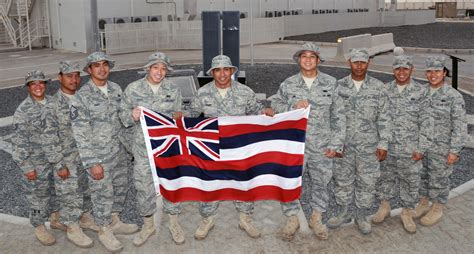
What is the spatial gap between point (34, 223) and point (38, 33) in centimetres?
2582

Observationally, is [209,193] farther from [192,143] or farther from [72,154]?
[72,154]

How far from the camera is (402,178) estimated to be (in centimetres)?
598

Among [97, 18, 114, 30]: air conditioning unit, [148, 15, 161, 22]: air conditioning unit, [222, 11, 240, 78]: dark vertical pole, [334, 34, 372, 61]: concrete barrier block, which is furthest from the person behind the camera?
[148, 15, 161, 22]: air conditioning unit

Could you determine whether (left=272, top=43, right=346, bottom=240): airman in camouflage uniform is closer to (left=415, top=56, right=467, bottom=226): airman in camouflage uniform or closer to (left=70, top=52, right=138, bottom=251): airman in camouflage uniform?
(left=415, top=56, right=467, bottom=226): airman in camouflage uniform

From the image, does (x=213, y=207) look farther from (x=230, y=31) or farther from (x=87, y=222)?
(x=230, y=31)

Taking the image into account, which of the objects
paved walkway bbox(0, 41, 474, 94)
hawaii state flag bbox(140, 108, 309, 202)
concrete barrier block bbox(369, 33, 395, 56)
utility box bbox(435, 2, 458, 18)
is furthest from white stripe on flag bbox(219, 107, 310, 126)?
utility box bbox(435, 2, 458, 18)

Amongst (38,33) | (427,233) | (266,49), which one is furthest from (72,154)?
(38,33)

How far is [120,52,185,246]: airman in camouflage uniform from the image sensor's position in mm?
5535

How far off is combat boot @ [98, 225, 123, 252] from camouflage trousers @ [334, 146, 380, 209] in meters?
2.78

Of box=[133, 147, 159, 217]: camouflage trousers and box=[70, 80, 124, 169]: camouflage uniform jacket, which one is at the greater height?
box=[70, 80, 124, 169]: camouflage uniform jacket

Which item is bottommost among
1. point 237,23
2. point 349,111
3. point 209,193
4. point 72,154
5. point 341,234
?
point 341,234

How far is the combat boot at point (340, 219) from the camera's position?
20.0 ft

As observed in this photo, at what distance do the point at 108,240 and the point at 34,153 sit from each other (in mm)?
→ 1329

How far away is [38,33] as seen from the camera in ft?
93.9
